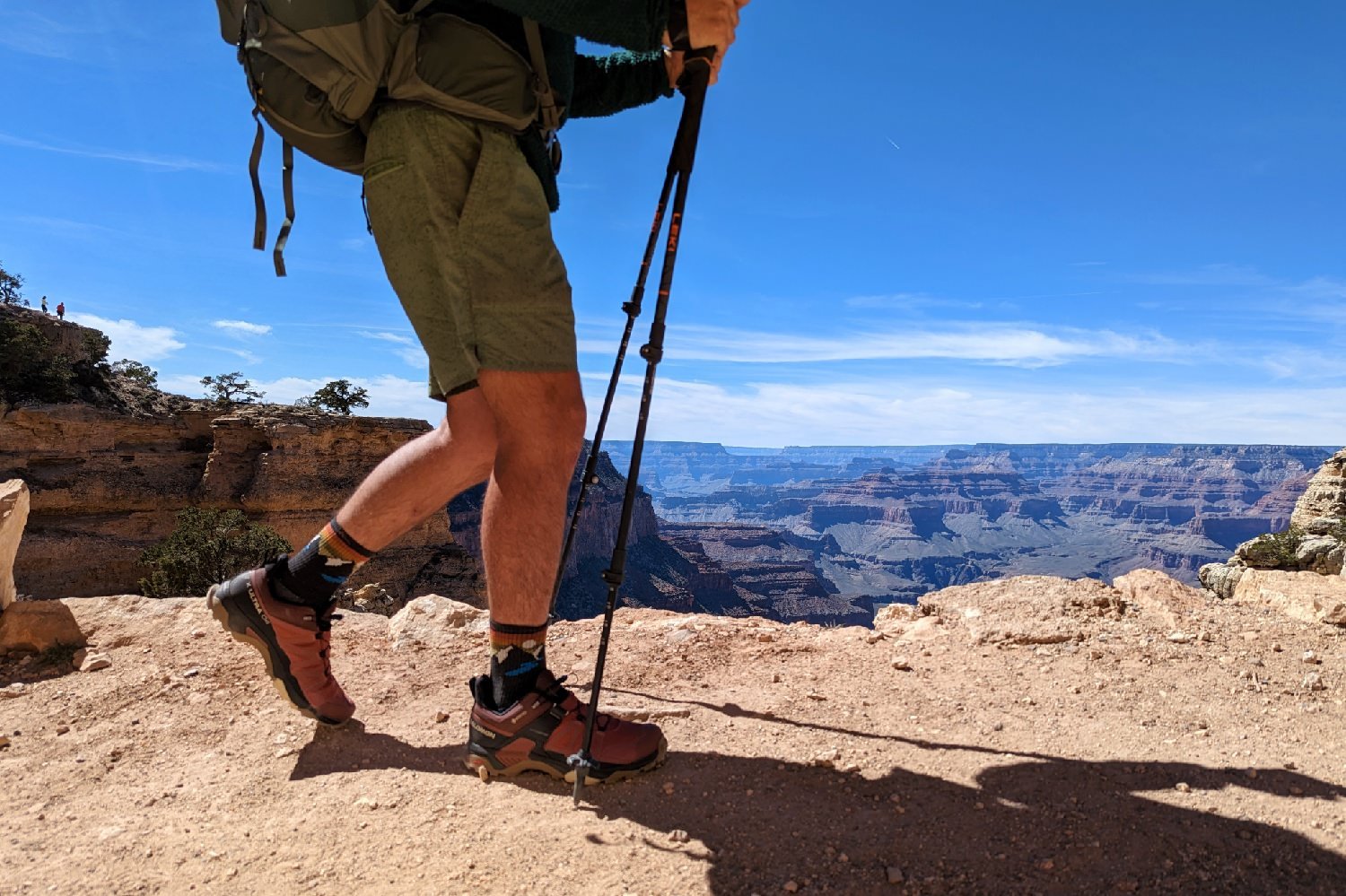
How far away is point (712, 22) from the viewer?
2.00m

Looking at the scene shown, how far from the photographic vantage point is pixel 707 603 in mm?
89062

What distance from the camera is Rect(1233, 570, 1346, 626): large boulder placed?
3.31 meters

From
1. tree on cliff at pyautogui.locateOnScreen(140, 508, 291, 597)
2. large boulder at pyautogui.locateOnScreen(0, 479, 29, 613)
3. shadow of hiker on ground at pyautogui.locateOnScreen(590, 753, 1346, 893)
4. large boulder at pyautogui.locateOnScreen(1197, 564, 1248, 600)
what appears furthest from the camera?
tree on cliff at pyautogui.locateOnScreen(140, 508, 291, 597)

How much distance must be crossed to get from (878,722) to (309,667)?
6.08 ft

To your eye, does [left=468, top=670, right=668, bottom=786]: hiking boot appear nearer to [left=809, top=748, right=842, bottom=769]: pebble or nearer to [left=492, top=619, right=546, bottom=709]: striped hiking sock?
[left=492, top=619, right=546, bottom=709]: striped hiking sock

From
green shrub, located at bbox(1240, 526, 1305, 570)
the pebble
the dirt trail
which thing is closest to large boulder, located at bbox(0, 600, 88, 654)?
the dirt trail

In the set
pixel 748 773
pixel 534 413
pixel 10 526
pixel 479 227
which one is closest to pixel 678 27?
pixel 479 227

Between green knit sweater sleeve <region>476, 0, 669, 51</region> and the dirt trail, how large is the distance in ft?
6.13

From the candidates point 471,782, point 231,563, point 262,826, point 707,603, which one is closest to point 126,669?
point 262,826

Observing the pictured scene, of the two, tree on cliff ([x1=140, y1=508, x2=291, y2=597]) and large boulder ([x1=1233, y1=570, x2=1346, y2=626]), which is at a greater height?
large boulder ([x1=1233, y1=570, x2=1346, y2=626])

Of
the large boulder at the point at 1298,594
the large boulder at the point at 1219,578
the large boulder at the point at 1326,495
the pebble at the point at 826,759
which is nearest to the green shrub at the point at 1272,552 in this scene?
the large boulder at the point at 1219,578

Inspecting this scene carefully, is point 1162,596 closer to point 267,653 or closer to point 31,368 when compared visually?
point 267,653

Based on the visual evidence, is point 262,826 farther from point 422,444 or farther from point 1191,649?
point 1191,649

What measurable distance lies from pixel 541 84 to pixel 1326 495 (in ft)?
87.8
